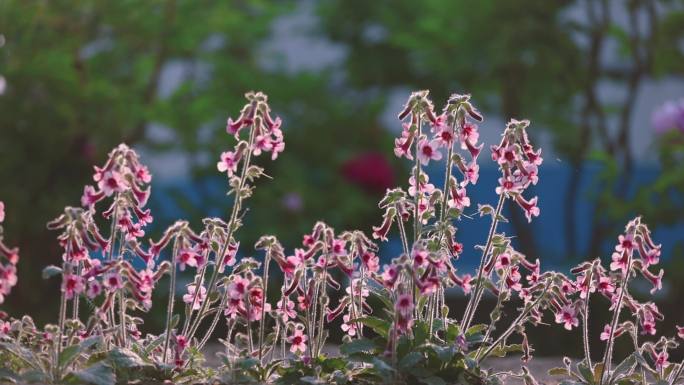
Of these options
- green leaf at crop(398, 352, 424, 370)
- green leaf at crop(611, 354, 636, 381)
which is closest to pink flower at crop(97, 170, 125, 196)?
green leaf at crop(398, 352, 424, 370)

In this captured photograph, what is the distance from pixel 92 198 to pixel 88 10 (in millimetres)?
6372

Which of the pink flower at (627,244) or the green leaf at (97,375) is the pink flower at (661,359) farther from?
the green leaf at (97,375)

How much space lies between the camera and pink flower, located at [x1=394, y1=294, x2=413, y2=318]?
2.70m

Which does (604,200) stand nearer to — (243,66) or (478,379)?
(243,66)

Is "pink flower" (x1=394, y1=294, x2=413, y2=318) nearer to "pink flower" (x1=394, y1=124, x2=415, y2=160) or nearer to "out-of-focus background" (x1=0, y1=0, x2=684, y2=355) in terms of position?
"pink flower" (x1=394, y1=124, x2=415, y2=160)

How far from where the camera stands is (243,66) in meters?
11.0

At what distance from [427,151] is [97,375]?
1077 mm

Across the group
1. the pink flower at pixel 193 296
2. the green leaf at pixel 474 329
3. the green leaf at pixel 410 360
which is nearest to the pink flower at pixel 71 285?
the pink flower at pixel 193 296

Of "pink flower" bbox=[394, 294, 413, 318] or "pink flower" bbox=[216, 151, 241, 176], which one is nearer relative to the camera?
"pink flower" bbox=[394, 294, 413, 318]

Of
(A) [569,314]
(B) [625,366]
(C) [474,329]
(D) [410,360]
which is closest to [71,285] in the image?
(D) [410,360]

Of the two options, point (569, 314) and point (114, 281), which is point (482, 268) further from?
point (114, 281)

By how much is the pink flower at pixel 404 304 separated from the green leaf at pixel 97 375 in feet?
2.54

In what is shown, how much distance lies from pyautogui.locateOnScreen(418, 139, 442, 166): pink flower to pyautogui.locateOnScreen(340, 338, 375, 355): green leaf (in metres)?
0.53

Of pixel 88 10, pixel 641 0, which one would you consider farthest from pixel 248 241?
pixel 641 0
